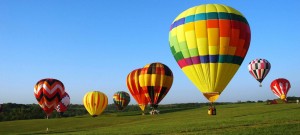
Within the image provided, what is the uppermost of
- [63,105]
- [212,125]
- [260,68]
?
[260,68]

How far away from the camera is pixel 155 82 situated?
5303 cm

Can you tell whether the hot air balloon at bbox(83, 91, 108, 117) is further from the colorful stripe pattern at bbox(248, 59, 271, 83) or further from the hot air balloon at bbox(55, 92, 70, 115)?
the colorful stripe pattern at bbox(248, 59, 271, 83)

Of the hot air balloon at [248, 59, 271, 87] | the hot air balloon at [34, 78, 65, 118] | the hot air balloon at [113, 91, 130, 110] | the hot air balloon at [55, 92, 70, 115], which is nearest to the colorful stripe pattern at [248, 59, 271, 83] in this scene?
the hot air balloon at [248, 59, 271, 87]

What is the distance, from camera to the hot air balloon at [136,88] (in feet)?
180

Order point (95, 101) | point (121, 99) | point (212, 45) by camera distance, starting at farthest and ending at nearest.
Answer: point (121, 99) < point (95, 101) < point (212, 45)

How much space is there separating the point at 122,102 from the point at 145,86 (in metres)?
28.3

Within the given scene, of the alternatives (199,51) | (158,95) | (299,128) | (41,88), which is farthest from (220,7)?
Result: (41,88)

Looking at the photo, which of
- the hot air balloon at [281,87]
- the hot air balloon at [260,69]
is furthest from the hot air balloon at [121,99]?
the hot air balloon at [281,87]

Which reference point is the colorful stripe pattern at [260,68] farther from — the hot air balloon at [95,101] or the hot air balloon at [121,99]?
the hot air balloon at [121,99]

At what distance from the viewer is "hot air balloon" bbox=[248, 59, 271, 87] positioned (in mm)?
64750

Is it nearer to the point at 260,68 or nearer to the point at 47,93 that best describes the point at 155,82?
the point at 47,93

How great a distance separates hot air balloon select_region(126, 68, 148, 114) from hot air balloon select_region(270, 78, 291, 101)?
1170 inches

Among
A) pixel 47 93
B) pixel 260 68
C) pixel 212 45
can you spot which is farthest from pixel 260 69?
pixel 47 93

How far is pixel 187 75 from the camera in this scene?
30328mm
